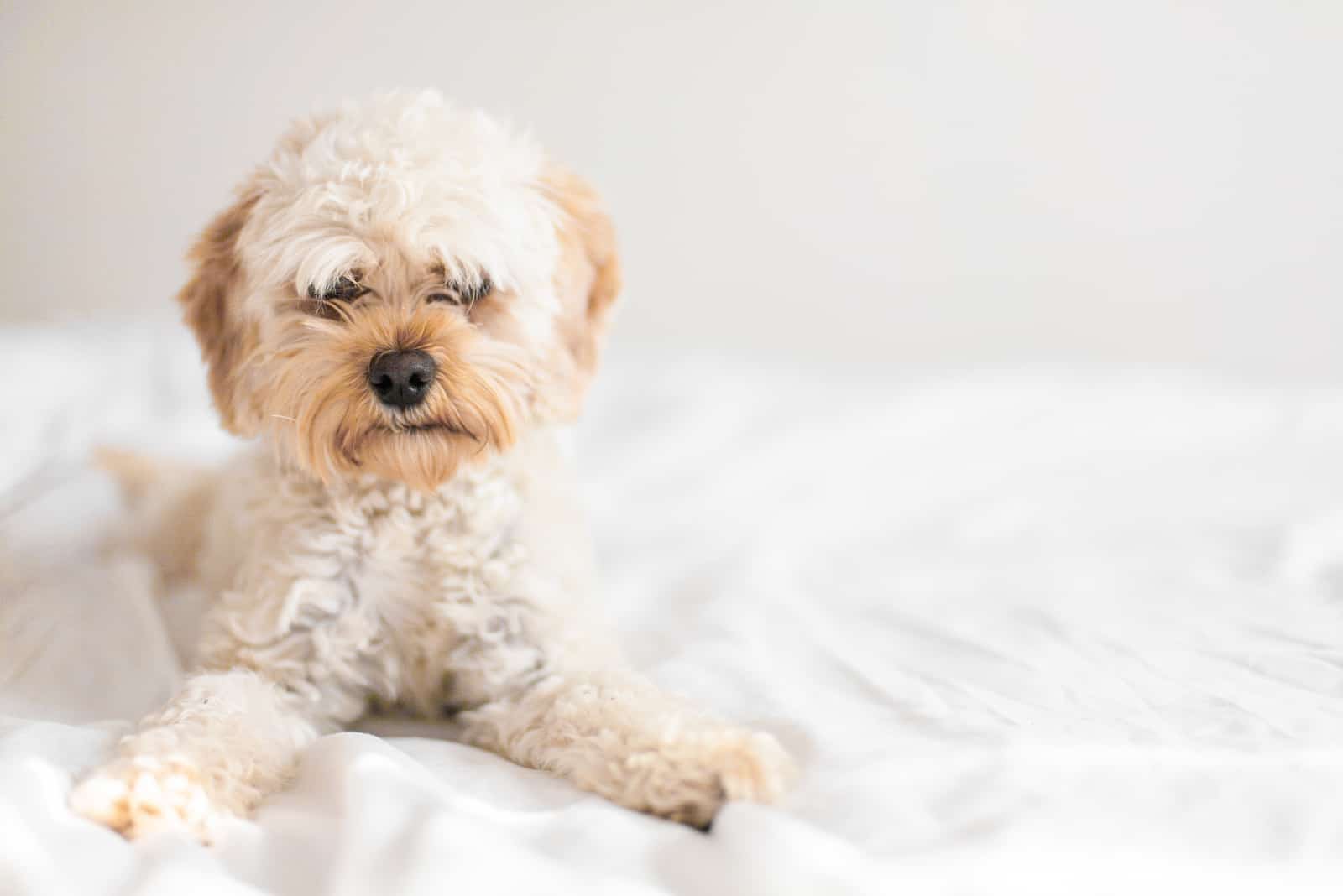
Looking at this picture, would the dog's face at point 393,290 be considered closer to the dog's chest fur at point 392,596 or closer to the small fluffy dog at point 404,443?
the small fluffy dog at point 404,443

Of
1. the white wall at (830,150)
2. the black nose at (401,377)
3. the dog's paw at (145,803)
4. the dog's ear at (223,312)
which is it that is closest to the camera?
the dog's paw at (145,803)

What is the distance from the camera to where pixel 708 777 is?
1.64 metres

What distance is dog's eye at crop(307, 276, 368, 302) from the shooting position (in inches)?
80.3

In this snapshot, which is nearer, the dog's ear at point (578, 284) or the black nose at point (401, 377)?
the black nose at point (401, 377)

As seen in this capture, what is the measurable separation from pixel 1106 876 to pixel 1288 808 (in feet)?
1.08

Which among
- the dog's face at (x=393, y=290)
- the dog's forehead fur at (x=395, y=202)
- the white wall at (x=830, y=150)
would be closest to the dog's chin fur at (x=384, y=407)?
the dog's face at (x=393, y=290)

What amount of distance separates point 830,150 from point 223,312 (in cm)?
309

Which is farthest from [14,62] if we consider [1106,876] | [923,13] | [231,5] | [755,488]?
[1106,876]

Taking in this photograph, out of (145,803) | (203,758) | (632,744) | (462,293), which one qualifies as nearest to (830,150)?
(462,293)

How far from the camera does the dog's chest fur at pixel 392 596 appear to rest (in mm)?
2090

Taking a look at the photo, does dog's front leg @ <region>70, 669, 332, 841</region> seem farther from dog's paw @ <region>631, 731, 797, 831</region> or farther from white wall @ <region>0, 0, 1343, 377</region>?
white wall @ <region>0, 0, 1343, 377</region>

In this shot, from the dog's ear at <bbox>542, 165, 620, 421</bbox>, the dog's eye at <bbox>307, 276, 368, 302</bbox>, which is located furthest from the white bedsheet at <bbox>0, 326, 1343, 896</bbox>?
the dog's eye at <bbox>307, 276, 368, 302</bbox>

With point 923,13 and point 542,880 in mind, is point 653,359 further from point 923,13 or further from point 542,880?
point 542,880

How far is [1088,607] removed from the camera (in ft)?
8.48
